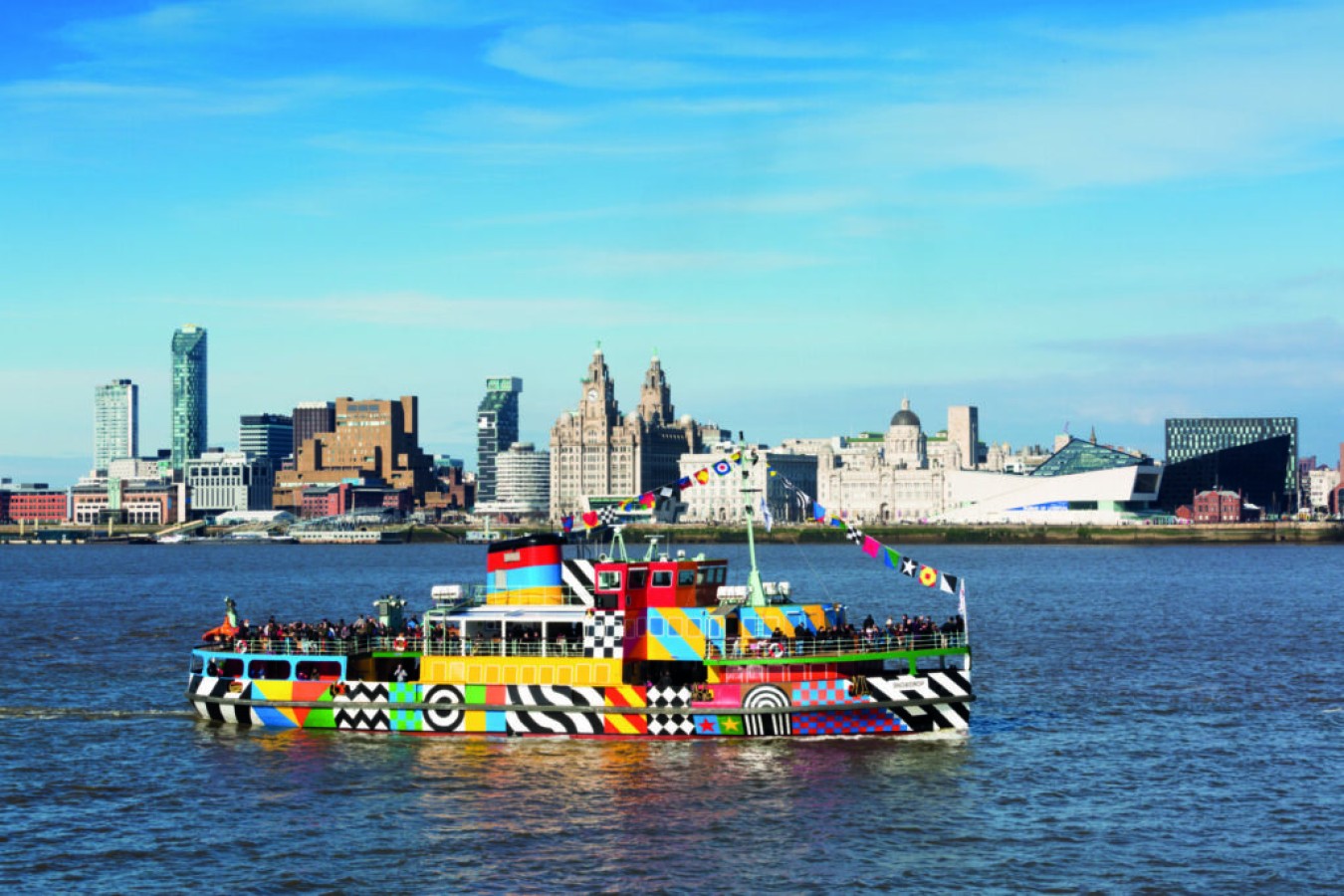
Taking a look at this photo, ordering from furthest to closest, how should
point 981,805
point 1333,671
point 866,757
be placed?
point 1333,671 → point 866,757 → point 981,805

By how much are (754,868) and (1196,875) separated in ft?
25.5

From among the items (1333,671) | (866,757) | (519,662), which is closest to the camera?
(866,757)

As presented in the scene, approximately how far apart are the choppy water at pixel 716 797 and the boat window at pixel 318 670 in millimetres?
1457

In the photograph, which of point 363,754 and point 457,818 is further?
point 363,754

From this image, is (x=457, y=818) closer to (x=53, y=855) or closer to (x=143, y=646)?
(x=53, y=855)

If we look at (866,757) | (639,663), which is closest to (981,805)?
(866,757)

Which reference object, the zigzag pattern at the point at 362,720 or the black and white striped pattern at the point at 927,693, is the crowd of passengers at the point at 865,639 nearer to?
the black and white striped pattern at the point at 927,693

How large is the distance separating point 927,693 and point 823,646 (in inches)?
108

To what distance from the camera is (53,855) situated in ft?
101

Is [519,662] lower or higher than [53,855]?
higher

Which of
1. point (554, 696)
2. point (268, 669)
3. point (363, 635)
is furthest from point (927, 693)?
point (268, 669)

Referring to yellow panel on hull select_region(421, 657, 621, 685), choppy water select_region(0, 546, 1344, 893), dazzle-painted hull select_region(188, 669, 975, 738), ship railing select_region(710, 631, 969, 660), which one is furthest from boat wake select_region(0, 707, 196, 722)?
ship railing select_region(710, 631, 969, 660)

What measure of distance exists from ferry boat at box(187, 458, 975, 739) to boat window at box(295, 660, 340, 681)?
0.05 m

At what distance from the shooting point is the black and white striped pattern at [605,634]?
40.4 metres
